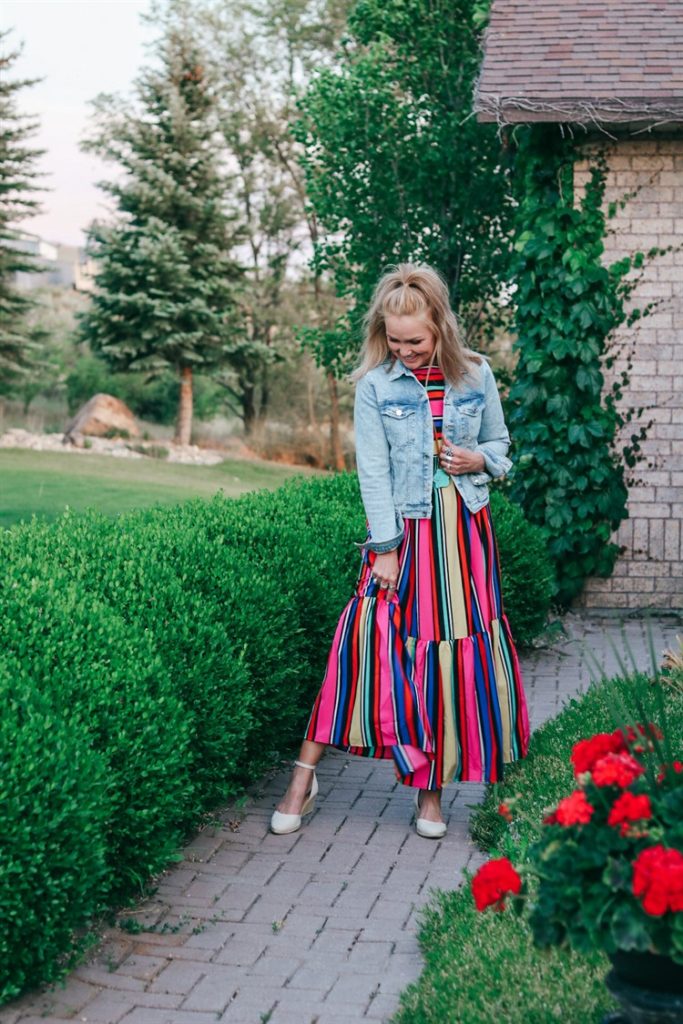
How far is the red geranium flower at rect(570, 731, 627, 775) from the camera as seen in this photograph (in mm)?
2582

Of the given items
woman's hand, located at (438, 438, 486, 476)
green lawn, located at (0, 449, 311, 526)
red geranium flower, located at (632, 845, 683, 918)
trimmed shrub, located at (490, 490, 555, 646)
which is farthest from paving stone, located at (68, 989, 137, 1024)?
green lawn, located at (0, 449, 311, 526)

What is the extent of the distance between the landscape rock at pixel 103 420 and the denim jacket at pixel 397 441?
66.8 feet

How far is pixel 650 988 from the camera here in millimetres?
2422

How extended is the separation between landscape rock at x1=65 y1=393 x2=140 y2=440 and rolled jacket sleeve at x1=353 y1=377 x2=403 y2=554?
20.3 m

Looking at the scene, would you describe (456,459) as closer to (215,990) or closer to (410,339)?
(410,339)

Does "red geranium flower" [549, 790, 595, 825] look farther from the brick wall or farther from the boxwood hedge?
the brick wall

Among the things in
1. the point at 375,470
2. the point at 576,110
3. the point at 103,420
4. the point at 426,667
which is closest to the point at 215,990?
the point at 426,667

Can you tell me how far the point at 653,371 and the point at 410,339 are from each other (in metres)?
5.21

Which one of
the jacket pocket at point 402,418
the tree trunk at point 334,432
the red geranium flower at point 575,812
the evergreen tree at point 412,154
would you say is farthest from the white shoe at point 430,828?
the tree trunk at point 334,432

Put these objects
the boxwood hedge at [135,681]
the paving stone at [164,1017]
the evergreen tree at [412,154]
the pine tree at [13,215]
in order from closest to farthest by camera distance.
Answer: the boxwood hedge at [135,681], the paving stone at [164,1017], the evergreen tree at [412,154], the pine tree at [13,215]

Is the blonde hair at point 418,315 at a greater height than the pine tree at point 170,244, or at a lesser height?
lesser

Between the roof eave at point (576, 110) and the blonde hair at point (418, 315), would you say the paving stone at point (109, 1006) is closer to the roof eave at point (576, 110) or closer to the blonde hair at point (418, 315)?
the blonde hair at point (418, 315)

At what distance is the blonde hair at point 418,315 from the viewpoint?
4.43 m

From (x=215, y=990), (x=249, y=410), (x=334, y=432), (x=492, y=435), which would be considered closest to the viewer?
(x=215, y=990)
